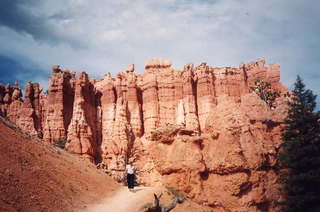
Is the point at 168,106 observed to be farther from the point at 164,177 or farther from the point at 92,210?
the point at 92,210

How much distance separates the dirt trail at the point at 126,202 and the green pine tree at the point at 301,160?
6.33 meters

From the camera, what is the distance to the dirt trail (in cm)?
1126

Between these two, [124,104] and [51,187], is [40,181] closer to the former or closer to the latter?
[51,187]

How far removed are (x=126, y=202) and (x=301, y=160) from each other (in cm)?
844

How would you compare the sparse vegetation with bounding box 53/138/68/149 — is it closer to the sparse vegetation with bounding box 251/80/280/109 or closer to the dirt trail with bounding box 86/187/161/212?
the sparse vegetation with bounding box 251/80/280/109

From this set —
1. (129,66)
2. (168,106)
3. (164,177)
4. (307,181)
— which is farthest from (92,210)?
(129,66)

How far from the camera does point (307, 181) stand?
14266 mm

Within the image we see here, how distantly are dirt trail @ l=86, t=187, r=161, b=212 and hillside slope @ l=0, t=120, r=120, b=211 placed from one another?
47 centimetres

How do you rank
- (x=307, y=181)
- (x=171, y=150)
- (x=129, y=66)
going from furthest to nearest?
(x=129, y=66) < (x=171, y=150) < (x=307, y=181)

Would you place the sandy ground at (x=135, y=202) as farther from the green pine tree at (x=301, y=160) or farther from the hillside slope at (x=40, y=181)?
the green pine tree at (x=301, y=160)

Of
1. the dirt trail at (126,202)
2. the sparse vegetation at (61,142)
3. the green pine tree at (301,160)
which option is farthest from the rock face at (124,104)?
the dirt trail at (126,202)

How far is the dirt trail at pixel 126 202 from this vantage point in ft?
37.0

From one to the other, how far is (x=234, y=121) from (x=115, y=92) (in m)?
35.4

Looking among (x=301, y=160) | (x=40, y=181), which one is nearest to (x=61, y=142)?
(x=40, y=181)
